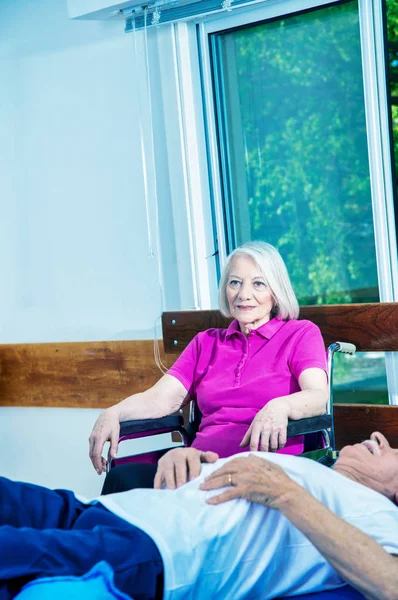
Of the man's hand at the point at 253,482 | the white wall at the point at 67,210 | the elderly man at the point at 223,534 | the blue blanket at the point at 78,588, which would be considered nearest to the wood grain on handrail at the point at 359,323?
the white wall at the point at 67,210

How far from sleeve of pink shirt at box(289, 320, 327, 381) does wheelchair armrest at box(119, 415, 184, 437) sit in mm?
422

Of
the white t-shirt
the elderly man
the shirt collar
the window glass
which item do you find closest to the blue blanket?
the elderly man

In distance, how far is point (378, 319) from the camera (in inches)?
108

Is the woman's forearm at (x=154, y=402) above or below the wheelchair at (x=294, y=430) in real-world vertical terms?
above

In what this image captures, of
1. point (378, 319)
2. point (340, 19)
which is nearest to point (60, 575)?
point (378, 319)

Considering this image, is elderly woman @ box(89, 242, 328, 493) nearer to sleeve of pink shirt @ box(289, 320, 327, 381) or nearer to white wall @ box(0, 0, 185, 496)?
sleeve of pink shirt @ box(289, 320, 327, 381)

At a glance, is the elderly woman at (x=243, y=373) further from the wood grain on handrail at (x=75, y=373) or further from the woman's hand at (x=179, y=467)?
the wood grain on handrail at (x=75, y=373)

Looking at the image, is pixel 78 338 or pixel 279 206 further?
pixel 78 338

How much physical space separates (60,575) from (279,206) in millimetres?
2181

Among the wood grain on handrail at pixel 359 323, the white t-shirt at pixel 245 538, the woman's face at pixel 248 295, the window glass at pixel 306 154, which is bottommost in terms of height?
the white t-shirt at pixel 245 538

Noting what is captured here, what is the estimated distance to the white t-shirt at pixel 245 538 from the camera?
159 centimetres

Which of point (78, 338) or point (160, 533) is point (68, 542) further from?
point (78, 338)

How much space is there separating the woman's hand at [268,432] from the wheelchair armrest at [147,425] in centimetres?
38

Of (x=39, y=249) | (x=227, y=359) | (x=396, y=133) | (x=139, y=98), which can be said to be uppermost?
(x=139, y=98)
